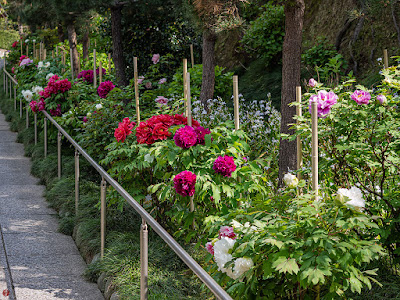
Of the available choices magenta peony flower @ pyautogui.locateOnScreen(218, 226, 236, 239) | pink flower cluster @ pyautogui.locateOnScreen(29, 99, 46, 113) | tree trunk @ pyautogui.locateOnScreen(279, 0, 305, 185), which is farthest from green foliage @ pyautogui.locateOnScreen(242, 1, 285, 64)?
magenta peony flower @ pyautogui.locateOnScreen(218, 226, 236, 239)

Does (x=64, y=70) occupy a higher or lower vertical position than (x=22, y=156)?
higher

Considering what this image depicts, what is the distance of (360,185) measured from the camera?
3178 millimetres

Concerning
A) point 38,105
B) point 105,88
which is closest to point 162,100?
point 105,88

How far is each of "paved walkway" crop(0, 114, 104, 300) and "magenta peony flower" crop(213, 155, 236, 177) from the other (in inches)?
49.7

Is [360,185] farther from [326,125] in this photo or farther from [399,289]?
[399,289]

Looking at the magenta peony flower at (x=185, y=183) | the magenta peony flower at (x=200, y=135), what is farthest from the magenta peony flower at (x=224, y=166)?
the magenta peony flower at (x=200, y=135)

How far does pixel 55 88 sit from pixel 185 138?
13.9ft

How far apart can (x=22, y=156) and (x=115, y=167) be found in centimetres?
421

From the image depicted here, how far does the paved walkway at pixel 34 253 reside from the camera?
3.78 metres

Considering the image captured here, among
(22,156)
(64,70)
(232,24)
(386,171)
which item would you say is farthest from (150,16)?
(386,171)

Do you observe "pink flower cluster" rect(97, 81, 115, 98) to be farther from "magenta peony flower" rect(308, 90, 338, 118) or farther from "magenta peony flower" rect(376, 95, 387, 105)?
"magenta peony flower" rect(376, 95, 387, 105)

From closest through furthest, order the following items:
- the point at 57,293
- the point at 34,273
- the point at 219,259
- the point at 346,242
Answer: the point at 346,242 < the point at 219,259 < the point at 57,293 < the point at 34,273

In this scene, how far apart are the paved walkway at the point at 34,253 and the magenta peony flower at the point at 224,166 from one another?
1.26 m

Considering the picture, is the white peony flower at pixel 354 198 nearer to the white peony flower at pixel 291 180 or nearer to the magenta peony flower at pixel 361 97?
the white peony flower at pixel 291 180
